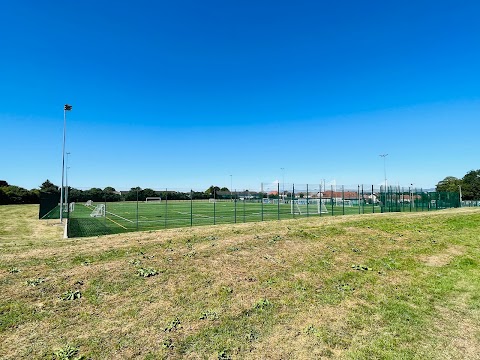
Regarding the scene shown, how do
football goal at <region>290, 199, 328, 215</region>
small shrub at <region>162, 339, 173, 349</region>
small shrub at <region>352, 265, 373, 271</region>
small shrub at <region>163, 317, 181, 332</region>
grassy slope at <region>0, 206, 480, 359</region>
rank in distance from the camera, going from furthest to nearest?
football goal at <region>290, 199, 328, 215</region>
small shrub at <region>352, 265, 373, 271</region>
small shrub at <region>163, 317, 181, 332</region>
grassy slope at <region>0, 206, 480, 359</region>
small shrub at <region>162, 339, 173, 349</region>

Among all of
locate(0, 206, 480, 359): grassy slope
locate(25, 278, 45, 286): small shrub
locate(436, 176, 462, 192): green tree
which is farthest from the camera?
locate(436, 176, 462, 192): green tree

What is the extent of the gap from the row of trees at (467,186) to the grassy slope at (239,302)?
294 ft

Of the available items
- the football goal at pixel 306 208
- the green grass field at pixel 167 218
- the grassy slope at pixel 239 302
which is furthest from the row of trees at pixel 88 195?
the grassy slope at pixel 239 302

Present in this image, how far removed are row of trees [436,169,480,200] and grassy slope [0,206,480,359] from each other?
89.7m

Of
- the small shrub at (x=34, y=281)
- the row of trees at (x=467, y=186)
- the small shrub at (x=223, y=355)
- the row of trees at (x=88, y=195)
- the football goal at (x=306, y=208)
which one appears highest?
the row of trees at (x=467, y=186)

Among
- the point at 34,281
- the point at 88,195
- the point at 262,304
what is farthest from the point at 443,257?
the point at 88,195

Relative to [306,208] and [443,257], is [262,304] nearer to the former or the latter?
[443,257]

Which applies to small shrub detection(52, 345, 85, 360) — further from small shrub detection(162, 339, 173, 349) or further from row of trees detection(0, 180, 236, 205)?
row of trees detection(0, 180, 236, 205)

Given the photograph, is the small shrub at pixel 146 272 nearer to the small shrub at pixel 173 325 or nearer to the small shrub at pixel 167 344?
the small shrub at pixel 173 325

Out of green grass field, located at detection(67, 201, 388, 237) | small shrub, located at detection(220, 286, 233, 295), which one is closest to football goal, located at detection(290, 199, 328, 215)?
green grass field, located at detection(67, 201, 388, 237)

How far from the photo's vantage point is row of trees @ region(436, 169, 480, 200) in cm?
10094

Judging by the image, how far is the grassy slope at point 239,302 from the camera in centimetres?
489

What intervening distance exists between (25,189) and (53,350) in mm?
83564

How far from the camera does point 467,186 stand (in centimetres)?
10494
